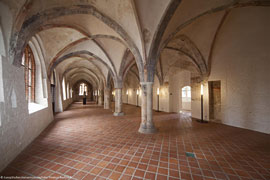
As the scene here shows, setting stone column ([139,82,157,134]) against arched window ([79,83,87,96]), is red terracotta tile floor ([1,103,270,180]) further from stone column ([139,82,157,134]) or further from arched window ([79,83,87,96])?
arched window ([79,83,87,96])

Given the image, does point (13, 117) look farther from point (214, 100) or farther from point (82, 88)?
point (82, 88)

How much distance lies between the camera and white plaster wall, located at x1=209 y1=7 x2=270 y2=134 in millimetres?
5141

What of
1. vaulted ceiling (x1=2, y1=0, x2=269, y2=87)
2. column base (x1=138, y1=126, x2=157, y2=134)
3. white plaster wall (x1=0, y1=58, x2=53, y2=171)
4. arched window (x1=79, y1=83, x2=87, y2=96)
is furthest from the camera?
arched window (x1=79, y1=83, x2=87, y2=96)

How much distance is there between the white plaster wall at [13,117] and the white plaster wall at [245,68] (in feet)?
29.1

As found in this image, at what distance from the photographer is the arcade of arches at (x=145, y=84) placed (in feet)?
9.11

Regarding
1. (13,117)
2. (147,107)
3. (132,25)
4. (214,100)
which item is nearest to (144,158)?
(147,107)

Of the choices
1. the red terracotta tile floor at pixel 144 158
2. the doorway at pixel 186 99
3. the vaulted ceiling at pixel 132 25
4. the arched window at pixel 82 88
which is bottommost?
the red terracotta tile floor at pixel 144 158

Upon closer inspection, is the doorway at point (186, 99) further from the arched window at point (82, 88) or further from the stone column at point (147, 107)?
the arched window at point (82, 88)

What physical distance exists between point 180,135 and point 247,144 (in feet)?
6.83

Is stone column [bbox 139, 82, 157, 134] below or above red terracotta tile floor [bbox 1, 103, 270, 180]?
above

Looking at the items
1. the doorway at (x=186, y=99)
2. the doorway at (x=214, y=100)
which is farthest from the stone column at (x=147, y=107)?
the doorway at (x=186, y=99)

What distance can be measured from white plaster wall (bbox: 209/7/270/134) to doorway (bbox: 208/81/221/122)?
0.29 metres

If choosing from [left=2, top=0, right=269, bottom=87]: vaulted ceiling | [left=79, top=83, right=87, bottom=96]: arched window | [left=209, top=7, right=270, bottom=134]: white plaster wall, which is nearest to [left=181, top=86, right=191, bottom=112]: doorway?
[left=2, top=0, right=269, bottom=87]: vaulted ceiling

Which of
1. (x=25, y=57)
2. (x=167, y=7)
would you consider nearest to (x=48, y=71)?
(x=25, y=57)
